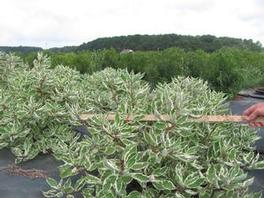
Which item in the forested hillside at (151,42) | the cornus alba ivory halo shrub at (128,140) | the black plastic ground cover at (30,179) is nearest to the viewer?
the cornus alba ivory halo shrub at (128,140)

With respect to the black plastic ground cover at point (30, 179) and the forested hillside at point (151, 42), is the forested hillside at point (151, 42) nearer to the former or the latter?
the forested hillside at point (151, 42)

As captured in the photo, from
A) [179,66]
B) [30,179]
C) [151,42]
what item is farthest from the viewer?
[151,42]

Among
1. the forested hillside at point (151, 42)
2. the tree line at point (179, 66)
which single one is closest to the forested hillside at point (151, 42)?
the forested hillside at point (151, 42)

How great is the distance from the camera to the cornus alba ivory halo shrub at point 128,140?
2299 mm

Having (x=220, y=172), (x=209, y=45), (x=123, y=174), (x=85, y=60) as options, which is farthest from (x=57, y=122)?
(x=209, y=45)

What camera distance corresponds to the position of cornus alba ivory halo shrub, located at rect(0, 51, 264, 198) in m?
Answer: 2.30

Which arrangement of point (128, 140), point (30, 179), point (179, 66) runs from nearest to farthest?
1. point (128, 140)
2. point (30, 179)
3. point (179, 66)

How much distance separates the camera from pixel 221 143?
8.50 ft

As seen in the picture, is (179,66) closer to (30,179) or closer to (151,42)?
(30,179)

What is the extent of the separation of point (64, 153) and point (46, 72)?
901mm

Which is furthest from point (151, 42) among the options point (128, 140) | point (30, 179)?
point (128, 140)

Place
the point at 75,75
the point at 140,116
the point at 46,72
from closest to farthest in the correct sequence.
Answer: the point at 140,116
the point at 46,72
the point at 75,75

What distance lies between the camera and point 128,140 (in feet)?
7.84

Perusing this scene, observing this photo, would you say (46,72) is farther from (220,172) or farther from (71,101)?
(220,172)
